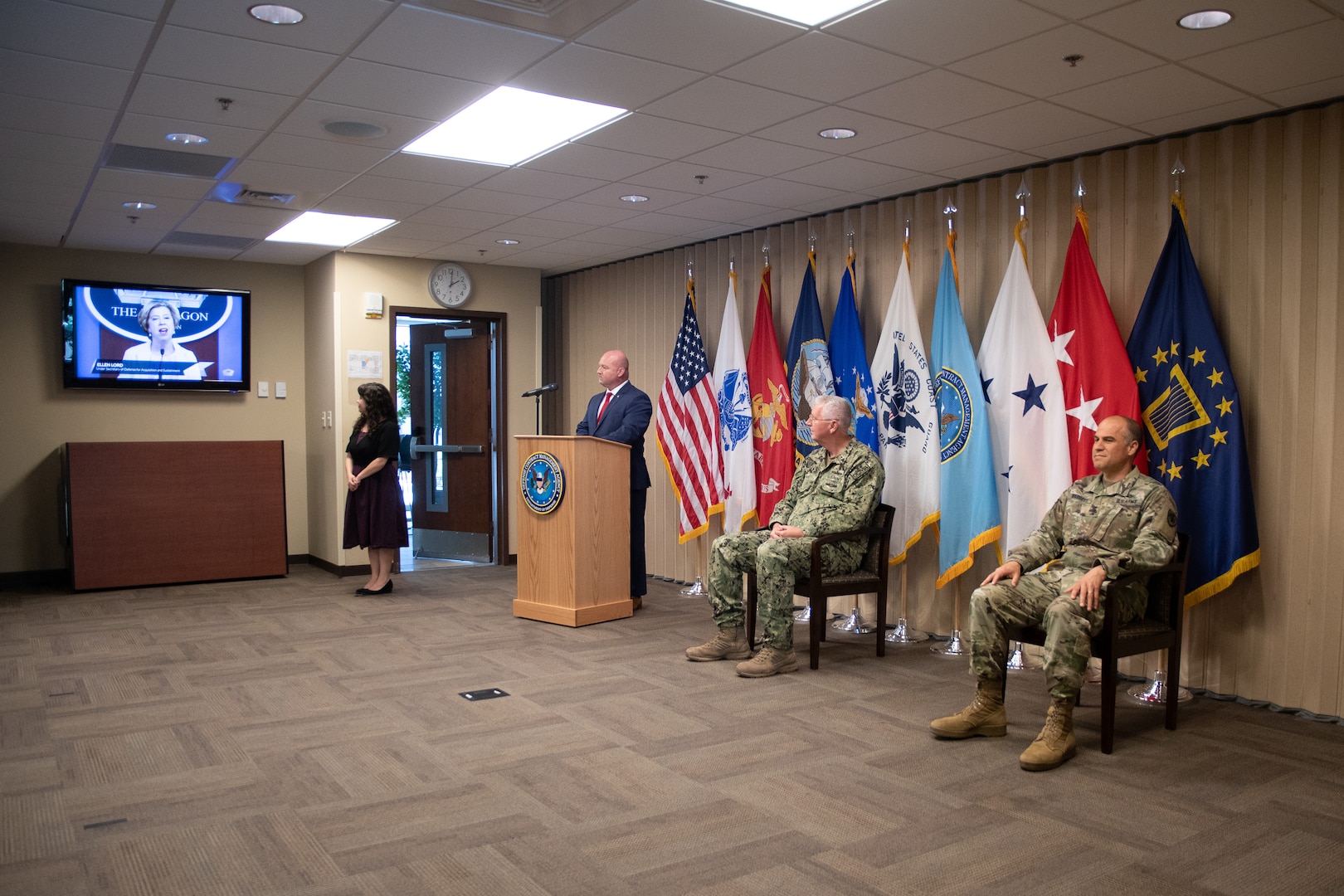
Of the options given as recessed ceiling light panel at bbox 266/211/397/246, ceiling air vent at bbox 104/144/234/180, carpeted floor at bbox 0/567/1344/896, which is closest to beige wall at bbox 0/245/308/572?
recessed ceiling light panel at bbox 266/211/397/246

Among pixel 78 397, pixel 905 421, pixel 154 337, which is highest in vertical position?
pixel 154 337

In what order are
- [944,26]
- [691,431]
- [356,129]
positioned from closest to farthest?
[944,26] < [356,129] < [691,431]

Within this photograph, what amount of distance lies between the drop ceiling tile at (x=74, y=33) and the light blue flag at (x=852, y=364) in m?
3.96

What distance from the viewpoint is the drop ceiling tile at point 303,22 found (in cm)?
326

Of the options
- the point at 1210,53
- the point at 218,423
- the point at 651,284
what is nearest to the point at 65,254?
the point at 218,423

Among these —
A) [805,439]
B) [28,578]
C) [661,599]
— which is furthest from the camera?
[28,578]

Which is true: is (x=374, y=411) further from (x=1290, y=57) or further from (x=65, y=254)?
(x=1290, y=57)

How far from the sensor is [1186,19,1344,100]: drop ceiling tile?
11.2ft

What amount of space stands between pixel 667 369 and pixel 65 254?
4887 mm

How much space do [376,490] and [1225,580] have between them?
5463 mm

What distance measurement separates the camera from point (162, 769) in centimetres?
349

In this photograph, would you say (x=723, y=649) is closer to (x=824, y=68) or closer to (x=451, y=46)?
(x=824, y=68)

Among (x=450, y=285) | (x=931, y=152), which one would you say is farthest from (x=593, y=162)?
(x=450, y=285)

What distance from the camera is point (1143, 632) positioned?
3.85 metres
